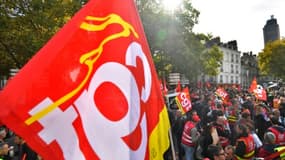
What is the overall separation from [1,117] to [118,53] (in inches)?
38.9

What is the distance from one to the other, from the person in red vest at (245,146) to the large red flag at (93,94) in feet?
12.1

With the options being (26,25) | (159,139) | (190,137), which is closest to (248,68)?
(26,25)

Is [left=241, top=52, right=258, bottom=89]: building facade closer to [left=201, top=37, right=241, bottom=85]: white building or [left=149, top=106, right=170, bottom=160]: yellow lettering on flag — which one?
[left=201, top=37, right=241, bottom=85]: white building

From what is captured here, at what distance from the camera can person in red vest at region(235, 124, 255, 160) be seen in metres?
6.40

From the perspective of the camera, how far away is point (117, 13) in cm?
304

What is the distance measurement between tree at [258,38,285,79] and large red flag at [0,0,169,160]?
2581 inches

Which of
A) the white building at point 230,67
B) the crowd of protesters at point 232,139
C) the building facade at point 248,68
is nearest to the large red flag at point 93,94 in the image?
the crowd of protesters at point 232,139

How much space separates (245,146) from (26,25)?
13868 millimetres

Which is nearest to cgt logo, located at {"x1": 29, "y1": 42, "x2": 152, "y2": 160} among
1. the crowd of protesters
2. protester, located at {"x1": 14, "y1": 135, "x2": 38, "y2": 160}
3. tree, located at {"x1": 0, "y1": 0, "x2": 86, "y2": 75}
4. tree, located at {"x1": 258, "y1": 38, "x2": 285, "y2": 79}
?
the crowd of protesters

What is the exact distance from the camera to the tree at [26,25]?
16812mm

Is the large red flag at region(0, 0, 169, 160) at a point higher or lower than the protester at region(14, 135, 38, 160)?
higher

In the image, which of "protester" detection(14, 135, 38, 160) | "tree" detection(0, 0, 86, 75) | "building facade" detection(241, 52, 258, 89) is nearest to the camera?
"protester" detection(14, 135, 38, 160)

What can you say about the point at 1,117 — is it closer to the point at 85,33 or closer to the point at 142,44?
the point at 85,33

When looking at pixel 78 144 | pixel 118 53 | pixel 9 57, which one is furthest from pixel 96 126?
pixel 9 57
